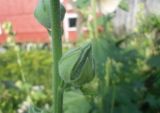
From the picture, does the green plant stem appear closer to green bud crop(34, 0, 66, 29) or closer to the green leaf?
green bud crop(34, 0, 66, 29)

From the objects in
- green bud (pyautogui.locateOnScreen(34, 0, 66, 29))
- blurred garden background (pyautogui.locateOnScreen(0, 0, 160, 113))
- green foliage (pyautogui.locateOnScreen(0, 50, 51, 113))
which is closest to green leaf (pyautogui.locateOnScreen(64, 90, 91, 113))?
blurred garden background (pyautogui.locateOnScreen(0, 0, 160, 113))

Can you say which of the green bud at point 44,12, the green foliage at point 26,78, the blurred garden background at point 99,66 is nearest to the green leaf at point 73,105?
the blurred garden background at point 99,66

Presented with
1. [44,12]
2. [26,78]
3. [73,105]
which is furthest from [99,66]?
[26,78]

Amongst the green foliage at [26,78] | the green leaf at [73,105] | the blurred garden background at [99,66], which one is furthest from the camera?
the green foliage at [26,78]

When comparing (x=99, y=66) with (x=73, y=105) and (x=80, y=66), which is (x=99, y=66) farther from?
(x=80, y=66)

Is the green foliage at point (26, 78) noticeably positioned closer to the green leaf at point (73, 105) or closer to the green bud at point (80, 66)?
the green leaf at point (73, 105)
